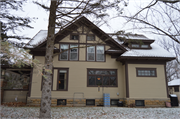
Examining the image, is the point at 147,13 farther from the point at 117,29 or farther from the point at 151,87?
the point at 151,87

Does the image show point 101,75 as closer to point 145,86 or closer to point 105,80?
→ point 105,80

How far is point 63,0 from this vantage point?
5.92 meters

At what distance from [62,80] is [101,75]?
3240 mm

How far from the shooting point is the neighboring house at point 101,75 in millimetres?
11297

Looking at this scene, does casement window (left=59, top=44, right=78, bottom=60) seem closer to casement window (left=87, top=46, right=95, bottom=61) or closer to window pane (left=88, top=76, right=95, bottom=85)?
casement window (left=87, top=46, right=95, bottom=61)

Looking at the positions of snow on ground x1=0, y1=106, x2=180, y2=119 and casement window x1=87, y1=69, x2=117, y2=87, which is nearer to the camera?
snow on ground x1=0, y1=106, x2=180, y2=119

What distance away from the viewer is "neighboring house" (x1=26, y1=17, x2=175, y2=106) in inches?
445

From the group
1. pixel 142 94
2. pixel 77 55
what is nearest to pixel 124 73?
pixel 142 94

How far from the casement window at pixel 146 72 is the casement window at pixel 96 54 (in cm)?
312

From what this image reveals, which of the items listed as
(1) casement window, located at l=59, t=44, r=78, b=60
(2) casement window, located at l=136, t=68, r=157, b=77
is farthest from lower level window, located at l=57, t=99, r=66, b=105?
(2) casement window, located at l=136, t=68, r=157, b=77

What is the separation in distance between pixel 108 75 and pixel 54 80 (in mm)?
4457

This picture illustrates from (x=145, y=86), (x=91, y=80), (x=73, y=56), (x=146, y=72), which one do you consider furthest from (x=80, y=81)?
(x=146, y=72)

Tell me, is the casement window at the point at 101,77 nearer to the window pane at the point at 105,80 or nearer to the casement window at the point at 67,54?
the window pane at the point at 105,80

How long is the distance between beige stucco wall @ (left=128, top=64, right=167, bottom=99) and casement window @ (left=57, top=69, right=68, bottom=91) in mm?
5129
